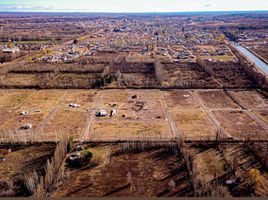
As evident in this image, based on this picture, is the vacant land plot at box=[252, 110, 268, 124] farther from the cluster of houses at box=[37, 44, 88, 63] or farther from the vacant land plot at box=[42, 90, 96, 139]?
the cluster of houses at box=[37, 44, 88, 63]

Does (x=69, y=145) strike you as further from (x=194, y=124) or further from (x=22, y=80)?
(x=22, y=80)

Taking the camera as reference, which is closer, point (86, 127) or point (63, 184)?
point (63, 184)

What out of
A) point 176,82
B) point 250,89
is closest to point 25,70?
point 176,82

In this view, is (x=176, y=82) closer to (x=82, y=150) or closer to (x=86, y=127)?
(x=86, y=127)

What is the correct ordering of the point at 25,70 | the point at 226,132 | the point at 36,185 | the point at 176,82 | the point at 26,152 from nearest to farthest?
the point at 36,185 < the point at 26,152 < the point at 226,132 < the point at 176,82 < the point at 25,70

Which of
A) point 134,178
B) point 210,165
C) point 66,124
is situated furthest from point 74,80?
point 210,165

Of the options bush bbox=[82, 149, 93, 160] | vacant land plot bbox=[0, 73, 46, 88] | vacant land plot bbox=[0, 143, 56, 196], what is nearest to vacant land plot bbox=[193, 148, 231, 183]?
bush bbox=[82, 149, 93, 160]
